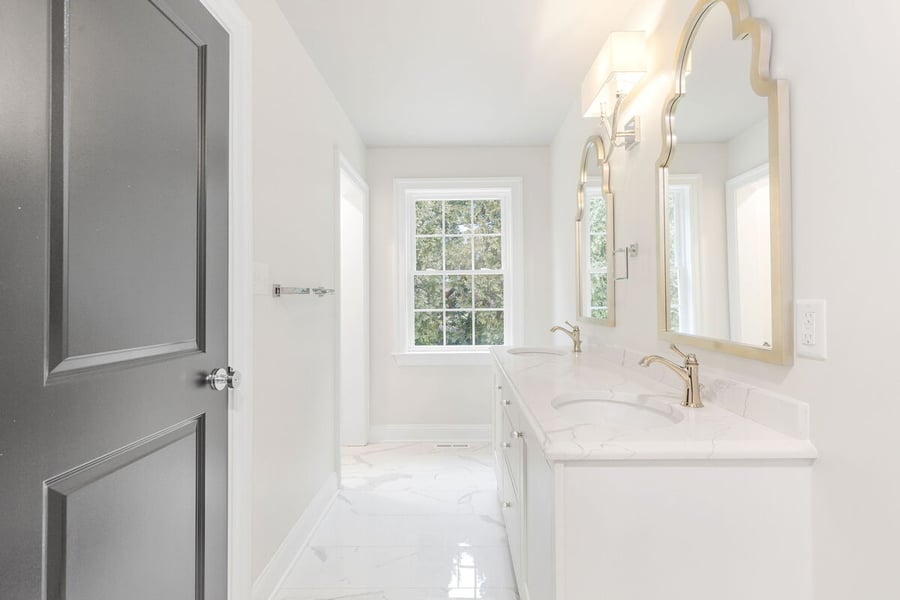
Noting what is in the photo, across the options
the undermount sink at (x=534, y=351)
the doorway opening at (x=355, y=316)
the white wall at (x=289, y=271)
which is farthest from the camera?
the doorway opening at (x=355, y=316)

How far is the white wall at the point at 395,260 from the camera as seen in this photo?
3627 mm

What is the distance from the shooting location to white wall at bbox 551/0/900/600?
0.79m

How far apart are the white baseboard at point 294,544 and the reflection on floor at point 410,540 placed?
0.04 m

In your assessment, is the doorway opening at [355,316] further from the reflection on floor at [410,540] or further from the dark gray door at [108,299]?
the dark gray door at [108,299]

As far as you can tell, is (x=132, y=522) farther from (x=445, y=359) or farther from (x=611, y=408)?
(x=445, y=359)

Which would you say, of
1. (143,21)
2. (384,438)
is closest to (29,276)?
(143,21)

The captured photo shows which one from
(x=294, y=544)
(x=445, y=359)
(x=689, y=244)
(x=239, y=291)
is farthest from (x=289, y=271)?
(x=445, y=359)

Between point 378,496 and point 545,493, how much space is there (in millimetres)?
1843

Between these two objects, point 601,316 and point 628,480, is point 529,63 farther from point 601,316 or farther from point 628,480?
point 628,480

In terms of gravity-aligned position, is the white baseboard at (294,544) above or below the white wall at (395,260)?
below

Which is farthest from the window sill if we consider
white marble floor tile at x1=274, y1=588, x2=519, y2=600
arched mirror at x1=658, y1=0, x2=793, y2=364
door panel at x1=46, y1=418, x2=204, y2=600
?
door panel at x1=46, y1=418, x2=204, y2=600

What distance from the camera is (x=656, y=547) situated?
929 mm

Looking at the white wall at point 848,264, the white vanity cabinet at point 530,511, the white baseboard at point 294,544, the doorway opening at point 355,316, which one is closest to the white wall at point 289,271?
the white baseboard at point 294,544

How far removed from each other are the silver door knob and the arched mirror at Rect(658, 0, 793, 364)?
1.37 m
